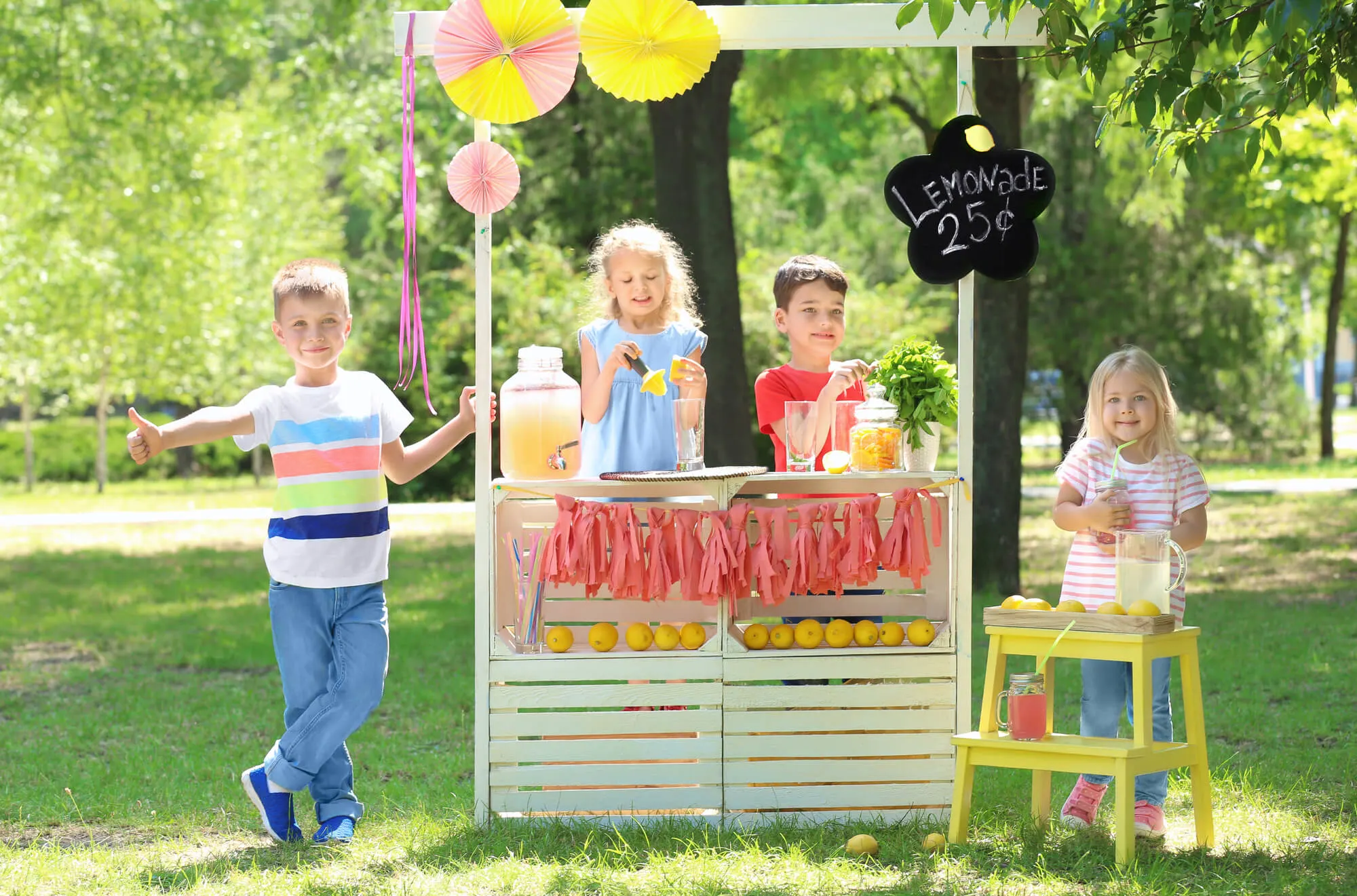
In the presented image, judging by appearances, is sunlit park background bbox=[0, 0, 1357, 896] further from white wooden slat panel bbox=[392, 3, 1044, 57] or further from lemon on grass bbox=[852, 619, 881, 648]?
lemon on grass bbox=[852, 619, 881, 648]

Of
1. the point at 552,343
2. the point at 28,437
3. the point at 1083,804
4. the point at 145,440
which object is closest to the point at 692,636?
the point at 1083,804

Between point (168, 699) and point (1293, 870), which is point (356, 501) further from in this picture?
point (168, 699)

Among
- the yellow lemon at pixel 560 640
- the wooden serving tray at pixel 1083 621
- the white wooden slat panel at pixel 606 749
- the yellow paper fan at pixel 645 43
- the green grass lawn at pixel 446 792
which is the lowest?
the green grass lawn at pixel 446 792

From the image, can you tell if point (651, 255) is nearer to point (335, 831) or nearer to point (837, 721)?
point (837, 721)

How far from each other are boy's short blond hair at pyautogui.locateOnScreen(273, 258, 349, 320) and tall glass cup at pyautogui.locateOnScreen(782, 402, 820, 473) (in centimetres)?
136

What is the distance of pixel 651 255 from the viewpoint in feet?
14.8

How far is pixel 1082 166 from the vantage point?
824 inches

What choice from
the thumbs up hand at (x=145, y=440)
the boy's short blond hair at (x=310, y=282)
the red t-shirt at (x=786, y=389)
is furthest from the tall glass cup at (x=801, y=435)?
the thumbs up hand at (x=145, y=440)

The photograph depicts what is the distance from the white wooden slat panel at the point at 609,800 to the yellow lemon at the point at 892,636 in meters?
0.68

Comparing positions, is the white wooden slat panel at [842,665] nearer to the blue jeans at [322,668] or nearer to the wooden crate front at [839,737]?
the wooden crate front at [839,737]

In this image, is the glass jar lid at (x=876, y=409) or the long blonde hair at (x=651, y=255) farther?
the long blonde hair at (x=651, y=255)

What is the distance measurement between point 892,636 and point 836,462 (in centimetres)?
59

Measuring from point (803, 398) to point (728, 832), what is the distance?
54.2 inches

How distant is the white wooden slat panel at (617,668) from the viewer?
4.43 m
